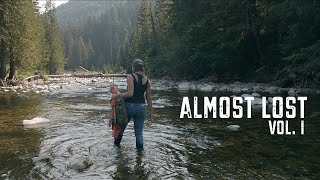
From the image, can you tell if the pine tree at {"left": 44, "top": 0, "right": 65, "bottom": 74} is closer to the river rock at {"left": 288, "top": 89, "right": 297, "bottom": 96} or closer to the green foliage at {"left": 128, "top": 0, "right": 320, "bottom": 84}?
the green foliage at {"left": 128, "top": 0, "right": 320, "bottom": 84}

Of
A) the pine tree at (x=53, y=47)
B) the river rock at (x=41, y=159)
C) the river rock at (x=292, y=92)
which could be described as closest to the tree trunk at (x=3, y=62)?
the river rock at (x=292, y=92)

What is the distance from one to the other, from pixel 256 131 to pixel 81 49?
164010 millimetres

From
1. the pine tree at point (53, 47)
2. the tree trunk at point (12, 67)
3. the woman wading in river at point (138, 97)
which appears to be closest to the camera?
the woman wading in river at point (138, 97)

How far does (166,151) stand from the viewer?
8625mm

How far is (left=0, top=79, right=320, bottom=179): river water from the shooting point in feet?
22.2

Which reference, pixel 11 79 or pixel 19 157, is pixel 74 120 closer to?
pixel 19 157

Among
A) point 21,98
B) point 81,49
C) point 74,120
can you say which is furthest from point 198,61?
point 81,49

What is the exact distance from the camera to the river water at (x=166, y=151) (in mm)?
6777

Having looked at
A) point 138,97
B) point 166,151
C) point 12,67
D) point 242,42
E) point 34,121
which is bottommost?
point 166,151

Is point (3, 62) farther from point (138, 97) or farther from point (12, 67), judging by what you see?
point (138, 97)

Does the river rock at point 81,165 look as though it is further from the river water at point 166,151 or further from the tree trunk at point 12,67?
the tree trunk at point 12,67

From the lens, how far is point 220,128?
1145 centimetres

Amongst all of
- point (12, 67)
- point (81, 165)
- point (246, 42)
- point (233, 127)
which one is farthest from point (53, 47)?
point (81, 165)

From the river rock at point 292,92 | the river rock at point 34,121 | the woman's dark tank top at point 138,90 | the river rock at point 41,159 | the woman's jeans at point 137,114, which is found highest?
the woman's dark tank top at point 138,90
